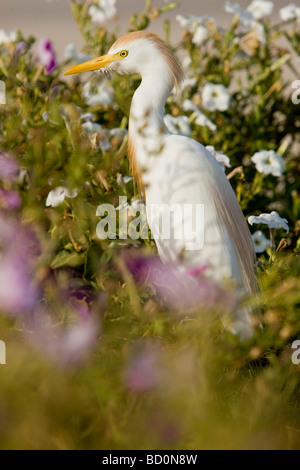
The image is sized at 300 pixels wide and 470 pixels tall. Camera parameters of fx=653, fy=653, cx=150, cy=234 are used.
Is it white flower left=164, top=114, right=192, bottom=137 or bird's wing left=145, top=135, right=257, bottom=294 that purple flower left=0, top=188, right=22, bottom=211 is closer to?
bird's wing left=145, top=135, right=257, bottom=294

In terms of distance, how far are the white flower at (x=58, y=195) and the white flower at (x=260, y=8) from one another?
1764 mm

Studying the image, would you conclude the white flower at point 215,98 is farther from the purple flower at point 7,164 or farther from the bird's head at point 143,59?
the purple flower at point 7,164

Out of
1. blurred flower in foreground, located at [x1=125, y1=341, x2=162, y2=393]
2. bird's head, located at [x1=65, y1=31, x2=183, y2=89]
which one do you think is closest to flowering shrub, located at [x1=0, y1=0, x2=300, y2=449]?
blurred flower in foreground, located at [x1=125, y1=341, x2=162, y2=393]

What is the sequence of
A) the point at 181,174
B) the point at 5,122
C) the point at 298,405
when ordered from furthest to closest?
the point at 5,122 → the point at 181,174 → the point at 298,405

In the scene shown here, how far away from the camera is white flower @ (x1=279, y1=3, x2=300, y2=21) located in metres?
3.24

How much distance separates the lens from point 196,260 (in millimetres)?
1985

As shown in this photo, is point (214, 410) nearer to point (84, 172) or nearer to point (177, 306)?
point (177, 306)

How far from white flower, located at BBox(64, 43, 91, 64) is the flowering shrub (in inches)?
0.6

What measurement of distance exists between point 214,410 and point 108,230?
103cm

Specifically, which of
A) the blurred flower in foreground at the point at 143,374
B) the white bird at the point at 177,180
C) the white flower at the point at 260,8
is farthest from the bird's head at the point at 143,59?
the white flower at the point at 260,8

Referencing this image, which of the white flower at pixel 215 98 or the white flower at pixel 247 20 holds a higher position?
the white flower at pixel 247 20

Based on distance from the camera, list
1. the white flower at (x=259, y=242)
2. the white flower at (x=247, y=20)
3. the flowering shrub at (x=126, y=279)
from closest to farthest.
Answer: the flowering shrub at (x=126, y=279), the white flower at (x=259, y=242), the white flower at (x=247, y=20)

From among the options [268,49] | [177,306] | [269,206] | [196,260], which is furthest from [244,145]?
[177,306]

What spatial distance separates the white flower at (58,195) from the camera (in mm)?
1938
